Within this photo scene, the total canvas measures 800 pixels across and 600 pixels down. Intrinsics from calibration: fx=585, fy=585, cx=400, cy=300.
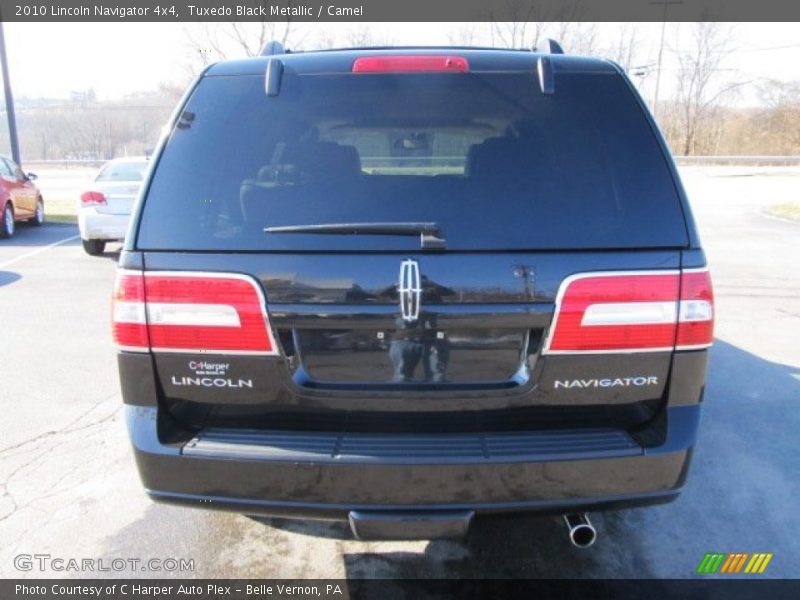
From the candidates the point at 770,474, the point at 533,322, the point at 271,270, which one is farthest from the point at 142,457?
the point at 770,474

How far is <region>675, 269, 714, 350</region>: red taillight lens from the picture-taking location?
189 cm

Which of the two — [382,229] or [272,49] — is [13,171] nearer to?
[272,49]

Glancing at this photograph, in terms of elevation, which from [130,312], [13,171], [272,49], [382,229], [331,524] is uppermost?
[272,49]

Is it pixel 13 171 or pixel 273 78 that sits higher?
pixel 273 78

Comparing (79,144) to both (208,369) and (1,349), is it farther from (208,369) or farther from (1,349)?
(208,369)

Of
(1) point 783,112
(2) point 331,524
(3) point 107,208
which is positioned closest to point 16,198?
(3) point 107,208

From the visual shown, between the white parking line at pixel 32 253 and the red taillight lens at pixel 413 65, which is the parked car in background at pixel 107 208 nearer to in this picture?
the white parking line at pixel 32 253

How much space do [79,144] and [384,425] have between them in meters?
55.4

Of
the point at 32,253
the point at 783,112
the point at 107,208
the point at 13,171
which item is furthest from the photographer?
the point at 783,112

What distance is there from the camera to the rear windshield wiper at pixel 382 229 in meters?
1.84

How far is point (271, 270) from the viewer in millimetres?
1848

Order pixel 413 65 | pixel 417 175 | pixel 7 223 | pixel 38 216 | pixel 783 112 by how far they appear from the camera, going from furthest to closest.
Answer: pixel 783 112
pixel 38 216
pixel 7 223
pixel 413 65
pixel 417 175

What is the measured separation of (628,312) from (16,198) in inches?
552

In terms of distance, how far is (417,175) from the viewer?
2.00 metres
